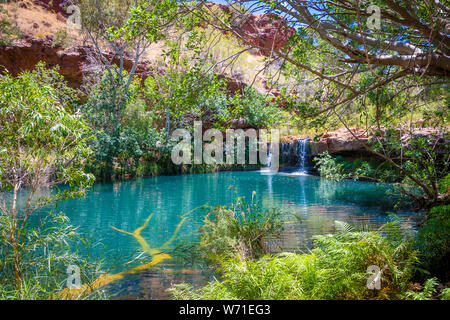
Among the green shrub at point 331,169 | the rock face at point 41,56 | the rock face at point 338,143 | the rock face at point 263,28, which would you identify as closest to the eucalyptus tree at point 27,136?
the rock face at point 263,28

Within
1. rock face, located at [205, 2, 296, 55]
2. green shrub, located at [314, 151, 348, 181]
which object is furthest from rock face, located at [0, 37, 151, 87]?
rock face, located at [205, 2, 296, 55]

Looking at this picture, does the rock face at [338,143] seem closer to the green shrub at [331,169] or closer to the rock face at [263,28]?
the green shrub at [331,169]

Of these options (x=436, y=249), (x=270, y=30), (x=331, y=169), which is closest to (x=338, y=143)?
(x=331, y=169)

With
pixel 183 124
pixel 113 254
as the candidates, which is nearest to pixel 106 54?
pixel 183 124

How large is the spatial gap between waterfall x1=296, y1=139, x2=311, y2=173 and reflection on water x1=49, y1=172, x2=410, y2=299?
519 centimetres

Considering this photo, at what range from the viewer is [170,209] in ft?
29.9

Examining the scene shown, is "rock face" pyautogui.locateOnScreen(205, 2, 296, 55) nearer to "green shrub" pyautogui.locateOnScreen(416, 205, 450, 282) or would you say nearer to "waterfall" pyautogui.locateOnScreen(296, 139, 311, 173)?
"green shrub" pyautogui.locateOnScreen(416, 205, 450, 282)

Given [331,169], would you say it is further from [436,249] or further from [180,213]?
[436,249]

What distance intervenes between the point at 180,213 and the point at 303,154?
1272cm

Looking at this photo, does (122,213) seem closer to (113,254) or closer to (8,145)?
(113,254)

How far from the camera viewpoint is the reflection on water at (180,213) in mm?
4340

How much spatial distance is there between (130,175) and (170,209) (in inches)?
360

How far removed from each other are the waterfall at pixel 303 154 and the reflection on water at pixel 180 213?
5.19m

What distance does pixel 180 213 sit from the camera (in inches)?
336
